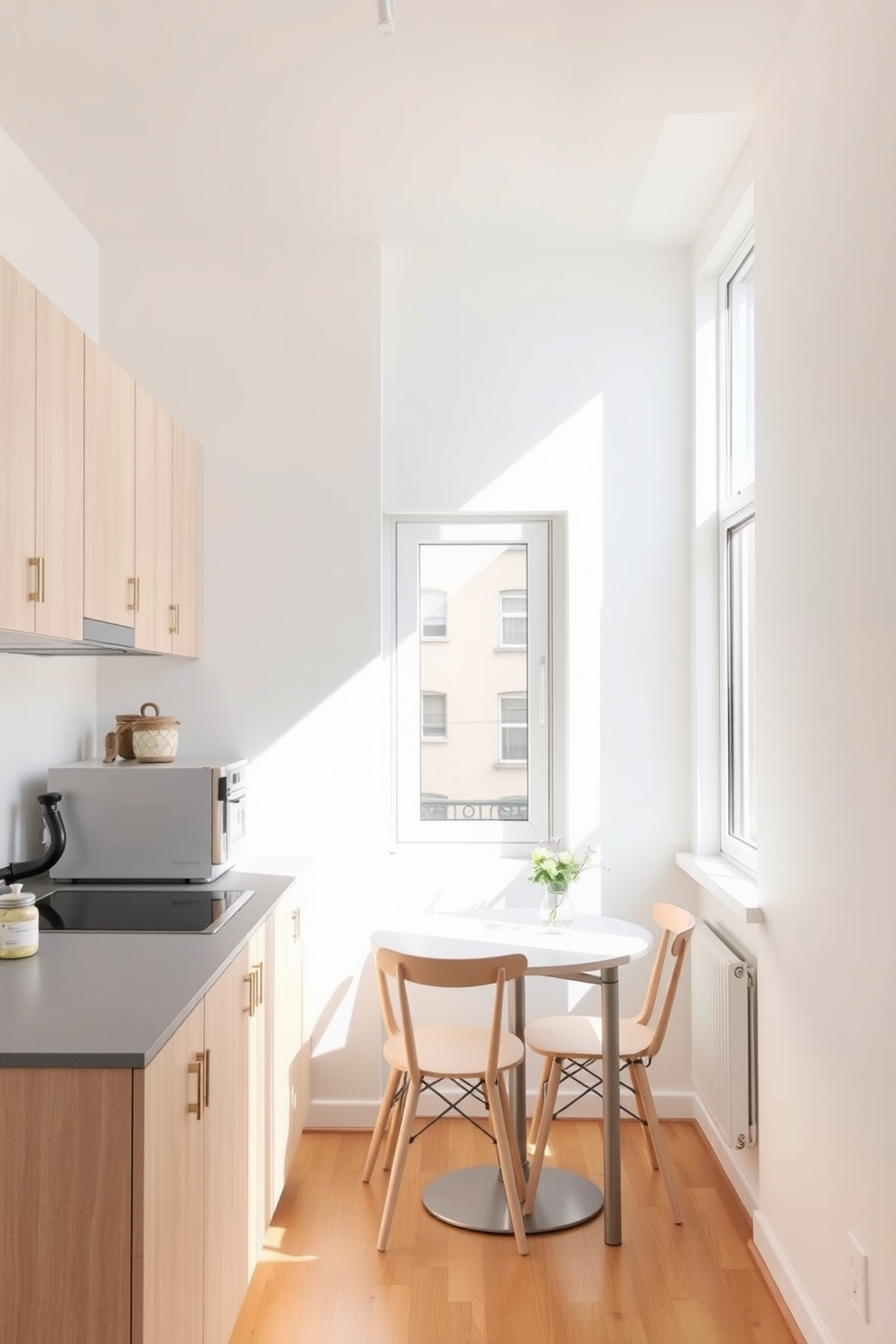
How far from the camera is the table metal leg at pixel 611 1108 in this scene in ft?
9.45

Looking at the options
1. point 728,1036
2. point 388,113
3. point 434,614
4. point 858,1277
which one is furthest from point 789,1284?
point 388,113

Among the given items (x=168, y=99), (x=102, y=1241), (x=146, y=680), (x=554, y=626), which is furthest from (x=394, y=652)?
(x=102, y=1241)

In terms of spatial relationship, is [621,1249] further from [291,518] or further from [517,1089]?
[291,518]

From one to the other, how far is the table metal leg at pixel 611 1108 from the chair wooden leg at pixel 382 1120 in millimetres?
585

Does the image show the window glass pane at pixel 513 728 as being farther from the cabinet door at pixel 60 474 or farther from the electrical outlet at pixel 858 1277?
the electrical outlet at pixel 858 1277

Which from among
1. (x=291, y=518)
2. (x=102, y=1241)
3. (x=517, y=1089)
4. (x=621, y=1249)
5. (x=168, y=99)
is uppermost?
(x=168, y=99)

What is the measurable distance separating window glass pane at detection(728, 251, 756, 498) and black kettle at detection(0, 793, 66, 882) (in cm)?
229

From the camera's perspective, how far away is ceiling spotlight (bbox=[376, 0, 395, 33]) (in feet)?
7.06

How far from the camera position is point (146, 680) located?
3.66 meters

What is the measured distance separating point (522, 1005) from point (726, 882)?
0.71m

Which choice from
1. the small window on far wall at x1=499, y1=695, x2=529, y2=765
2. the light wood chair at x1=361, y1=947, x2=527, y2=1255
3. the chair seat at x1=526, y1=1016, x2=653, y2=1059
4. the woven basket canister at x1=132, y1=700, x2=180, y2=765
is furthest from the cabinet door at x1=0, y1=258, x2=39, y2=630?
the small window on far wall at x1=499, y1=695, x2=529, y2=765

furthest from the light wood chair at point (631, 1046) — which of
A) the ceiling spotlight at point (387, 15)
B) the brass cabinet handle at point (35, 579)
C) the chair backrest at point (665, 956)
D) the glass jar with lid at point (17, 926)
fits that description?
the ceiling spotlight at point (387, 15)

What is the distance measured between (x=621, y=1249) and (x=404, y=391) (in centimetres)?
276

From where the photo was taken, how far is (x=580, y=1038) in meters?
3.17
